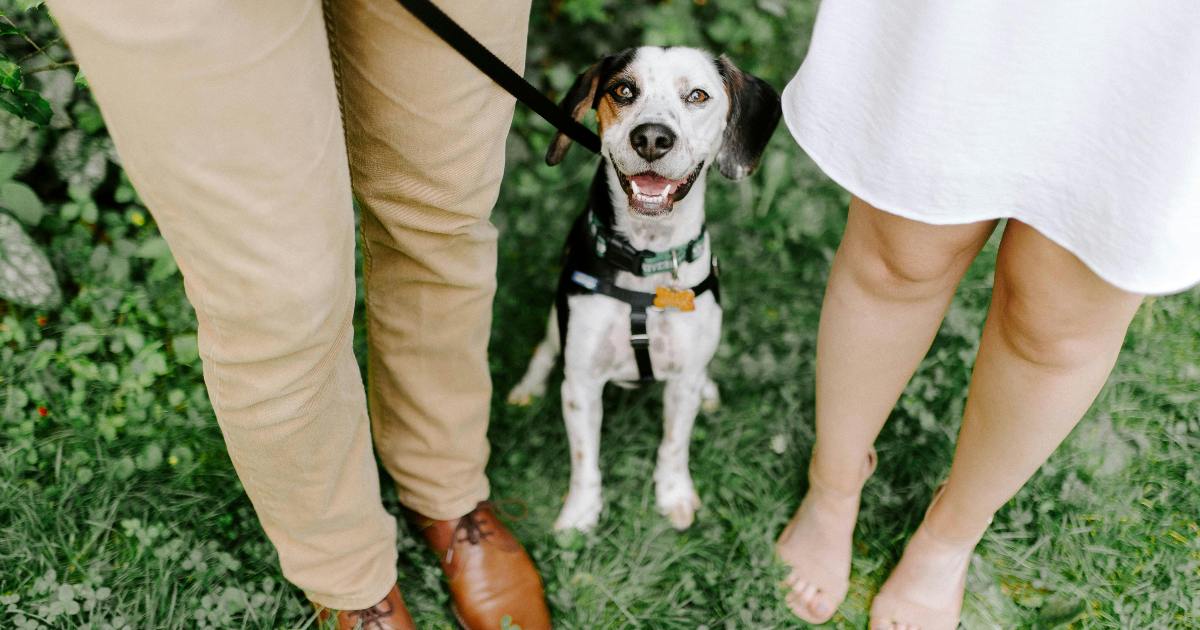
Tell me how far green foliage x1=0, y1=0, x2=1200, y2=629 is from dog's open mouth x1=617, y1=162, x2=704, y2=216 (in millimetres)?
822

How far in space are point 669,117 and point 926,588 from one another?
4.05 ft

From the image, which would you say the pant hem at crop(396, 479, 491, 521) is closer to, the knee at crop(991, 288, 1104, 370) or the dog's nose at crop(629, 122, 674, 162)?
the dog's nose at crop(629, 122, 674, 162)

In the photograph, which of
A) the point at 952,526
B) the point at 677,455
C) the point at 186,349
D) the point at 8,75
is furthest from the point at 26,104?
the point at 952,526

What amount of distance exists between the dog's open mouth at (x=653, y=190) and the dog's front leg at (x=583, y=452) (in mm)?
507

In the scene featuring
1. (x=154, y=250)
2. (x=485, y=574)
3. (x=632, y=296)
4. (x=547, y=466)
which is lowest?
(x=547, y=466)

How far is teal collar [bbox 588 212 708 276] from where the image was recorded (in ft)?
6.95

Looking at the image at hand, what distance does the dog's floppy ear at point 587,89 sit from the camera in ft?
6.90

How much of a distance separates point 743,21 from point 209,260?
241 cm

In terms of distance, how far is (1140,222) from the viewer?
129cm

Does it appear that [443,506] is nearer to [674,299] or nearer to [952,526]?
[674,299]

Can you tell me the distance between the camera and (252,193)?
1215 mm

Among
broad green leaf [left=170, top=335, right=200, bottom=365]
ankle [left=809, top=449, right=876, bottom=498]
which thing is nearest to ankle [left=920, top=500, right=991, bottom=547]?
ankle [left=809, top=449, right=876, bottom=498]

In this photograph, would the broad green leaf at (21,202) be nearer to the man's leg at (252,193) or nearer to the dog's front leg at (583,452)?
the man's leg at (252,193)

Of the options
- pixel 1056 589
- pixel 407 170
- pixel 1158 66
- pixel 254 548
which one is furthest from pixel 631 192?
pixel 1056 589
